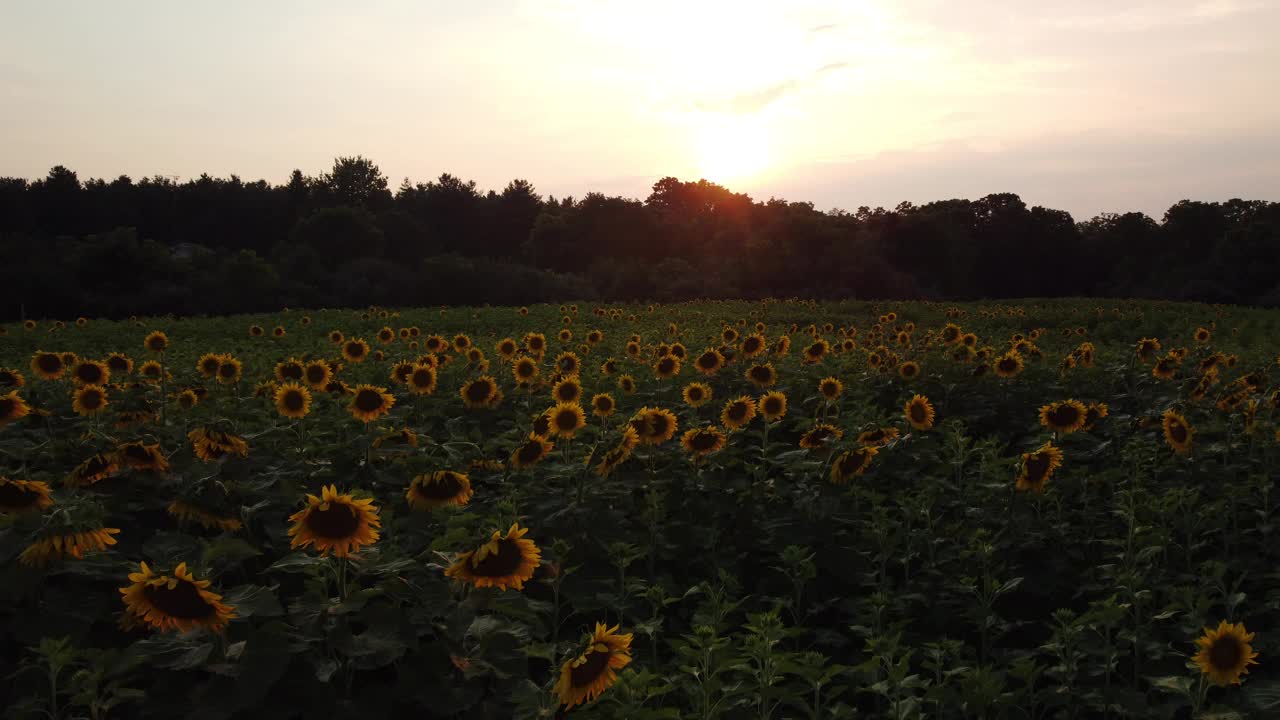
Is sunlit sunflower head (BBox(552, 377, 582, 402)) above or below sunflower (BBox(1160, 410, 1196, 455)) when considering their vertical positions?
above

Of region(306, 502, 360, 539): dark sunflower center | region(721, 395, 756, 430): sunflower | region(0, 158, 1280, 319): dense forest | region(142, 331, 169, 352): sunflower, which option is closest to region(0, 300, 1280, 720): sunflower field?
region(306, 502, 360, 539): dark sunflower center

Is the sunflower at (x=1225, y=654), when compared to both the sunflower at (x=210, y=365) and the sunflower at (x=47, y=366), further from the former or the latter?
the sunflower at (x=47, y=366)

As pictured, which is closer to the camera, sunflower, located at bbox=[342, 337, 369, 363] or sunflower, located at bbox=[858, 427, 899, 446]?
sunflower, located at bbox=[858, 427, 899, 446]

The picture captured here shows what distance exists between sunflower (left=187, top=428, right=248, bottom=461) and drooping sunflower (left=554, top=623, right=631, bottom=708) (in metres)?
2.28

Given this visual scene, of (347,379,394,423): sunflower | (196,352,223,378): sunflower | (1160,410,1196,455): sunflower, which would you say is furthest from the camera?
(196,352,223,378): sunflower

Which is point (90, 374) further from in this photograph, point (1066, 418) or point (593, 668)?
point (1066, 418)

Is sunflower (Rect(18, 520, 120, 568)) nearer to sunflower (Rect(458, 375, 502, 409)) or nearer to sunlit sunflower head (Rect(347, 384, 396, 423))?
sunlit sunflower head (Rect(347, 384, 396, 423))

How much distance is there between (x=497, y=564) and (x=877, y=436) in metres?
3.30

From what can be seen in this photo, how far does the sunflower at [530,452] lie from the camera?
4898 millimetres

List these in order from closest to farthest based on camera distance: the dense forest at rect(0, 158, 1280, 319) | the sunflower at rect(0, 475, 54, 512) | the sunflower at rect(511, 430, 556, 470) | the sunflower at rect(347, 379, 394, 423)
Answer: the sunflower at rect(0, 475, 54, 512)
the sunflower at rect(511, 430, 556, 470)
the sunflower at rect(347, 379, 394, 423)
the dense forest at rect(0, 158, 1280, 319)

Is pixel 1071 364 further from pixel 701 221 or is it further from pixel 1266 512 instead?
pixel 701 221

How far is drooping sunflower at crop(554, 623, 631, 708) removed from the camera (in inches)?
101

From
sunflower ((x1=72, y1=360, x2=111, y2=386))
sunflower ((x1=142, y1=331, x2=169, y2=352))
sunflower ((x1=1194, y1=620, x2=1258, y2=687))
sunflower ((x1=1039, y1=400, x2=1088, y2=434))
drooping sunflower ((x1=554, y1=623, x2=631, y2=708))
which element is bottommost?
sunflower ((x1=1194, y1=620, x2=1258, y2=687))

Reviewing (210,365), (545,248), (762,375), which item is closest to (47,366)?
(210,365)
